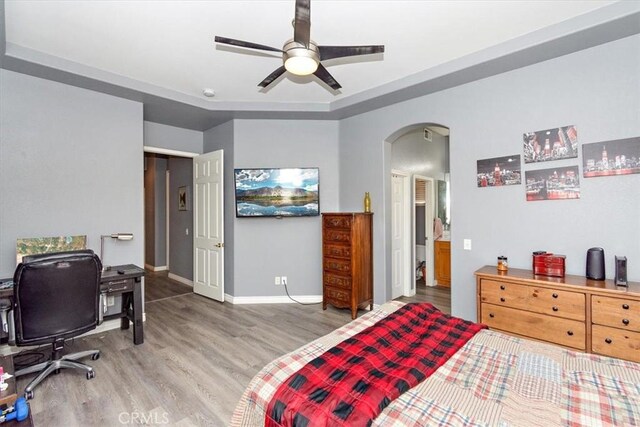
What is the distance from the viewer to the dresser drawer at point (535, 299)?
7.77ft

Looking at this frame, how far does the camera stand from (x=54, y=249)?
3.22m

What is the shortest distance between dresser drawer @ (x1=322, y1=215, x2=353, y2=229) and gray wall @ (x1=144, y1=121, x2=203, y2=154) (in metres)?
2.70

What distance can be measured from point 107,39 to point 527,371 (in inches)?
154

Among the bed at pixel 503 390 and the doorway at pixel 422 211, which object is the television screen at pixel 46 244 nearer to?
the bed at pixel 503 390

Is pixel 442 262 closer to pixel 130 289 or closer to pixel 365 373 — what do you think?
pixel 365 373

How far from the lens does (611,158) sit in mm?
2543

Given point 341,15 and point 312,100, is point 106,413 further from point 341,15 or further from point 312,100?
point 312,100

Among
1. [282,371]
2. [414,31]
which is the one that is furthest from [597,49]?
[282,371]

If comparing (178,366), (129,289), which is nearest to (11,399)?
(178,366)

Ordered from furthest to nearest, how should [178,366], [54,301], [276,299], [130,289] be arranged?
[276,299] < [130,289] < [178,366] < [54,301]

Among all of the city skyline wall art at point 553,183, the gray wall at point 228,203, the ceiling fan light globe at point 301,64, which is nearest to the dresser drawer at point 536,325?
the city skyline wall art at point 553,183

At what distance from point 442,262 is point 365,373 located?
4.71 metres

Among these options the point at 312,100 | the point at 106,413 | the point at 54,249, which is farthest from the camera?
the point at 312,100

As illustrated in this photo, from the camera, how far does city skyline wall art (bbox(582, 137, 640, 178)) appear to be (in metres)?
2.45
